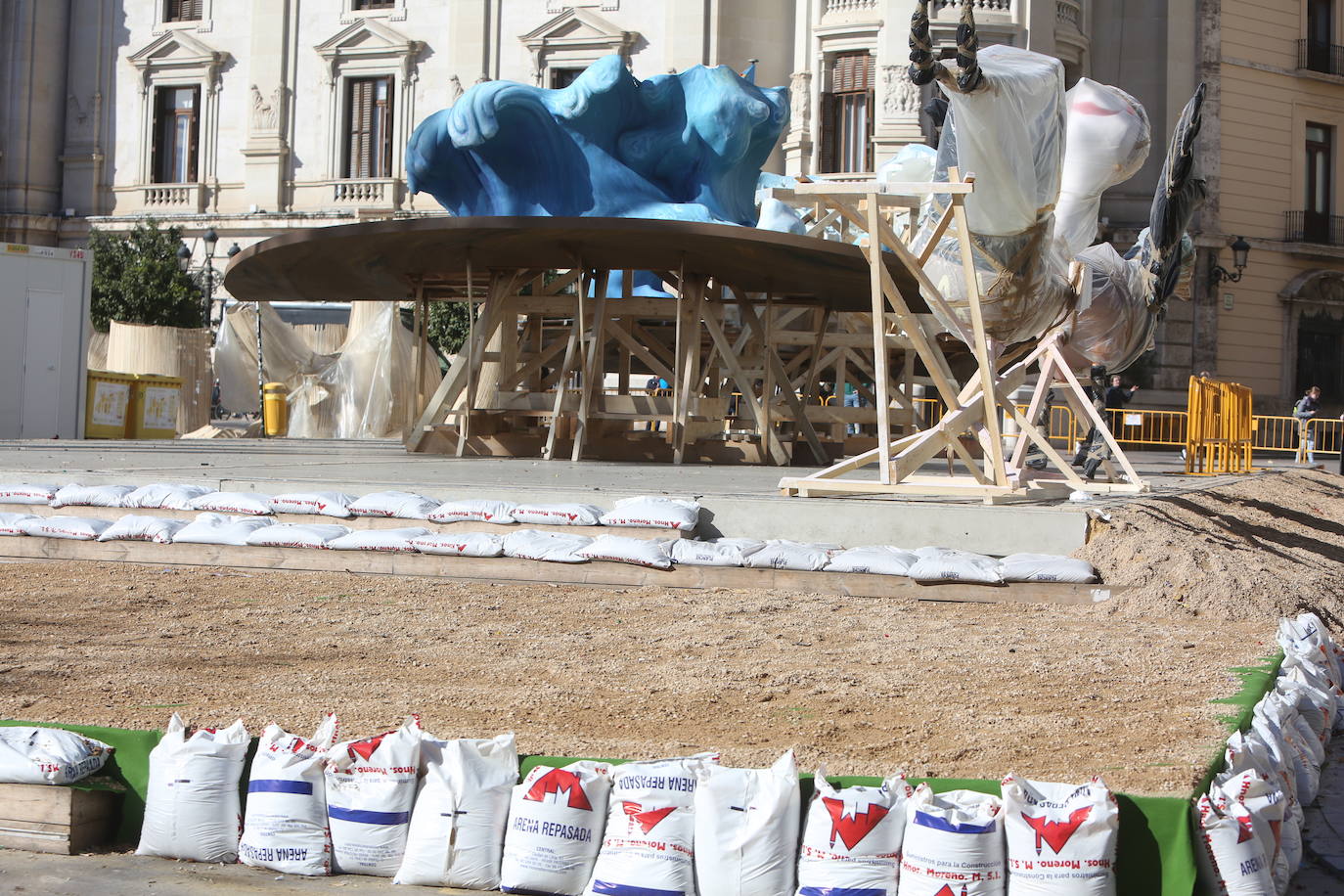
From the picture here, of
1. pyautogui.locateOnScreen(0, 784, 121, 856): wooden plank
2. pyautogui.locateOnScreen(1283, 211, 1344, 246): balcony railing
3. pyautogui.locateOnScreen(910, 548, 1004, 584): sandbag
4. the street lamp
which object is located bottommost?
pyautogui.locateOnScreen(0, 784, 121, 856): wooden plank

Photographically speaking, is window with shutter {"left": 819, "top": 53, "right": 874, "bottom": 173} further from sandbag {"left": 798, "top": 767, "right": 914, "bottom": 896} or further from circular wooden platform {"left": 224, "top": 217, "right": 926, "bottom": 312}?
sandbag {"left": 798, "top": 767, "right": 914, "bottom": 896}

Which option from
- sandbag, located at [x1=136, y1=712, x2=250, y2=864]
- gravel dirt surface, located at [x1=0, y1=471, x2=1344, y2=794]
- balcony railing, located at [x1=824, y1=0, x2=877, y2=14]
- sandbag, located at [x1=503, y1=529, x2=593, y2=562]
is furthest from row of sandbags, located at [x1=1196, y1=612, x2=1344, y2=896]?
balcony railing, located at [x1=824, y1=0, x2=877, y2=14]

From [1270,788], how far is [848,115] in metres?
32.7

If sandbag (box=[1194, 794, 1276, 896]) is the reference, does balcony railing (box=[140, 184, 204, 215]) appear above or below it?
above

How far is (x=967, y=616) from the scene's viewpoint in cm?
866

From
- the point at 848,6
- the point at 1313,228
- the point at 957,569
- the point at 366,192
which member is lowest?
the point at 957,569

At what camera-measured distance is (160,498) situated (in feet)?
35.9

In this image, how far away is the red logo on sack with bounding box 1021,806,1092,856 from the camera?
4.06 metres

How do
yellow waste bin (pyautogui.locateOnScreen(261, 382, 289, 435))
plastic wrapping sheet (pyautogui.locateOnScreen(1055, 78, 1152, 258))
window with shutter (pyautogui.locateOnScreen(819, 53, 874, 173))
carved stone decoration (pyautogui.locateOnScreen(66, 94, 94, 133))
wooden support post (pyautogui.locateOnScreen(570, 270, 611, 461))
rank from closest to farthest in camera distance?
plastic wrapping sheet (pyautogui.locateOnScreen(1055, 78, 1152, 258))
wooden support post (pyautogui.locateOnScreen(570, 270, 611, 461))
yellow waste bin (pyautogui.locateOnScreen(261, 382, 289, 435))
window with shutter (pyautogui.locateOnScreen(819, 53, 874, 173))
carved stone decoration (pyautogui.locateOnScreen(66, 94, 94, 133))

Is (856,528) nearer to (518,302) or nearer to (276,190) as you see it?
(518,302)

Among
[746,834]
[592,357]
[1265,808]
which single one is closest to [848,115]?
[592,357]

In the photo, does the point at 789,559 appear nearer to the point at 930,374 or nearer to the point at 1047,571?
the point at 1047,571

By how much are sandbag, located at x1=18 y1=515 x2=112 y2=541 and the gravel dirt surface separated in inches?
12.8

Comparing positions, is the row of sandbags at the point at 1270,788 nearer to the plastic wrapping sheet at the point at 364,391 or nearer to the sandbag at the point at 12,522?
the sandbag at the point at 12,522
